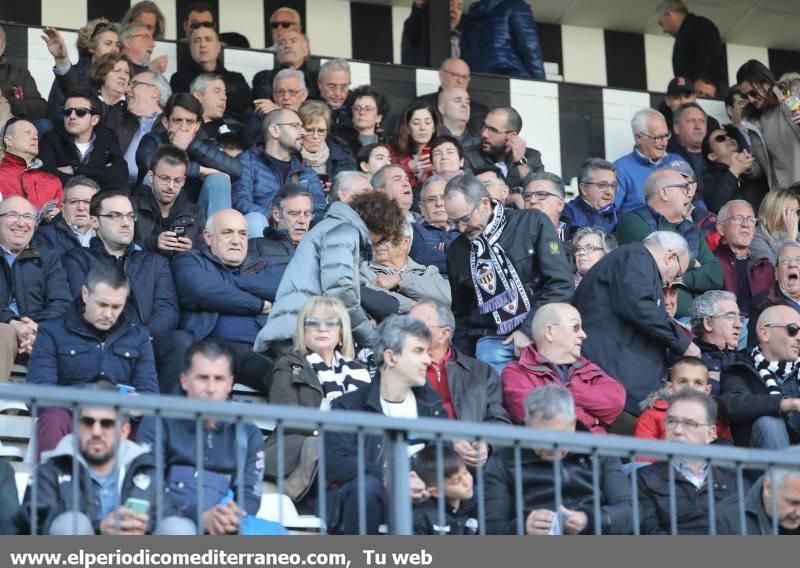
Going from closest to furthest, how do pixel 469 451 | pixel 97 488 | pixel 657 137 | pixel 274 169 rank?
pixel 97 488, pixel 469 451, pixel 274 169, pixel 657 137

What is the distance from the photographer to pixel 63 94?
44.4ft

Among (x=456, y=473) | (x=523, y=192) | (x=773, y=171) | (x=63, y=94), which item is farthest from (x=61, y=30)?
(x=456, y=473)

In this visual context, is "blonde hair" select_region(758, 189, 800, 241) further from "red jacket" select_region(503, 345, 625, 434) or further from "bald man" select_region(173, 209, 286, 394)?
"bald man" select_region(173, 209, 286, 394)

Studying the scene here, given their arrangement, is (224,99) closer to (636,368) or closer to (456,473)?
(636,368)

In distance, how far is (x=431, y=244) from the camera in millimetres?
12102

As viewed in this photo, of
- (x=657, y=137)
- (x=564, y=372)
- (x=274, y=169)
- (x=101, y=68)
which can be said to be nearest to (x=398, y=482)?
A: (x=564, y=372)

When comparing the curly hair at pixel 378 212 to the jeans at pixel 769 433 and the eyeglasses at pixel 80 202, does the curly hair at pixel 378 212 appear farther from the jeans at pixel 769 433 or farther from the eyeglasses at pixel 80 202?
the jeans at pixel 769 433

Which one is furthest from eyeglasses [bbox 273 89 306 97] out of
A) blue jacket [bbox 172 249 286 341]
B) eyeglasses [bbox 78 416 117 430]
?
eyeglasses [bbox 78 416 117 430]

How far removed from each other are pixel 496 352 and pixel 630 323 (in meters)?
0.70

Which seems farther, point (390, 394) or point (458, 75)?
point (458, 75)

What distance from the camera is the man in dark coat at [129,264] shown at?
10.7 metres

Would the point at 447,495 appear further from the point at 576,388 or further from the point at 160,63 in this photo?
the point at 160,63

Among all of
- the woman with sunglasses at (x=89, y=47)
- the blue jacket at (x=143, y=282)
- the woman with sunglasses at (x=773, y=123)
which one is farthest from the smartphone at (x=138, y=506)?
the woman with sunglasses at (x=773, y=123)

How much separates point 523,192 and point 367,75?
299 cm
